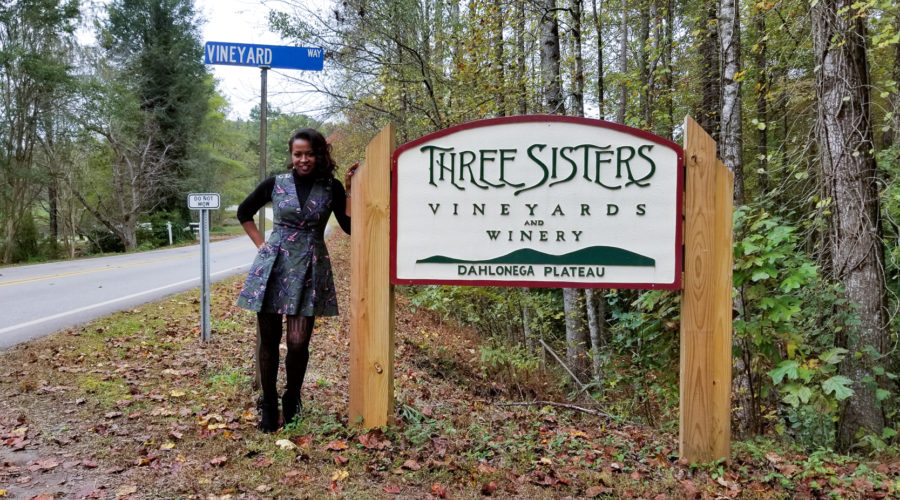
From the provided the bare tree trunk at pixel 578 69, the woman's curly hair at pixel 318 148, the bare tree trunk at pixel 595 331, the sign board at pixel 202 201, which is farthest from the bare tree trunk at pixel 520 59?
the woman's curly hair at pixel 318 148

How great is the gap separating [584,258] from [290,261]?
172 centimetres

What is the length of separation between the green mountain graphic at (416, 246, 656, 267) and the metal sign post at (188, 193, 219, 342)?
336 cm

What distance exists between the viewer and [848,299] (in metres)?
3.69

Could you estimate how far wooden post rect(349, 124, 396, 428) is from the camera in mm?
3225

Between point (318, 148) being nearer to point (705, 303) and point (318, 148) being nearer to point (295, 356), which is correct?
point (295, 356)

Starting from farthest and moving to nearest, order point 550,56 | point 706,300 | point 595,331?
point 595,331 → point 550,56 → point 706,300

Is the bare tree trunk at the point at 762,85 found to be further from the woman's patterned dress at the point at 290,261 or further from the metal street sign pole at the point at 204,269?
the metal street sign pole at the point at 204,269

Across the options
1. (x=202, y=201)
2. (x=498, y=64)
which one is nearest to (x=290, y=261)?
(x=202, y=201)

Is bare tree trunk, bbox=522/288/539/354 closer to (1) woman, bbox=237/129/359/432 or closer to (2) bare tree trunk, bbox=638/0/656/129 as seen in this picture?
(2) bare tree trunk, bbox=638/0/656/129

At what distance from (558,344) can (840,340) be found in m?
6.19

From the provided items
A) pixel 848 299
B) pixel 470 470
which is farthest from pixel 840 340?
pixel 470 470

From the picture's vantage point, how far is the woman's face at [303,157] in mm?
3170

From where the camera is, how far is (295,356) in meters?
3.31

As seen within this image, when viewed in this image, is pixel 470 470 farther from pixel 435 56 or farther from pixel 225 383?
pixel 435 56
